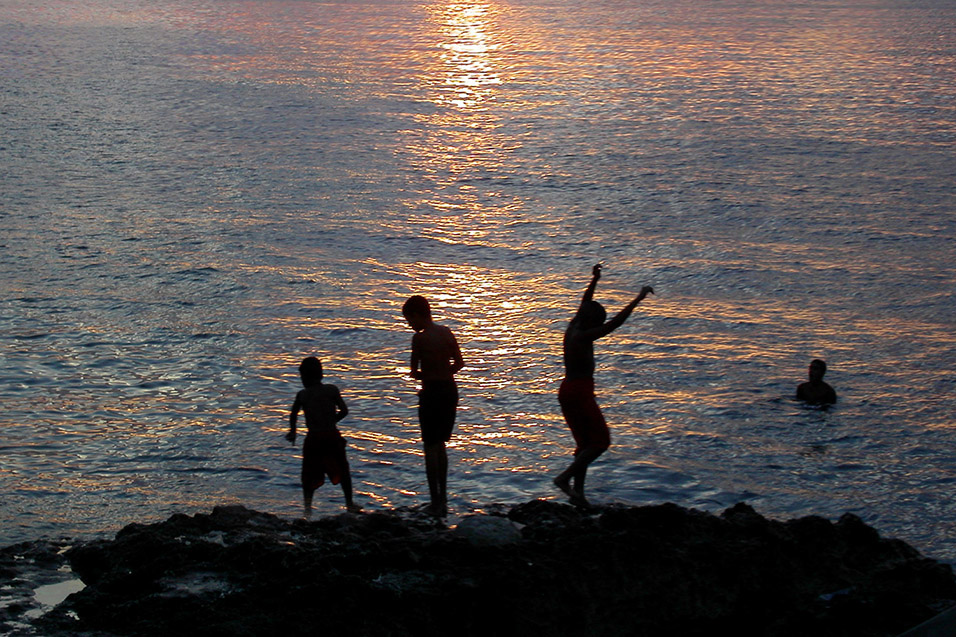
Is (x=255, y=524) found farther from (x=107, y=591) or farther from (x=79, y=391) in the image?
(x=79, y=391)

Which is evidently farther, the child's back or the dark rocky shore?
the child's back

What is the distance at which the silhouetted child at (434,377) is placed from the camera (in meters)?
9.07

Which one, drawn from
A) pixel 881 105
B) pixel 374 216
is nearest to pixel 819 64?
pixel 881 105

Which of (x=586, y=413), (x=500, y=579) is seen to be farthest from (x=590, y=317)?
(x=500, y=579)

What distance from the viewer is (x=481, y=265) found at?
54.1ft

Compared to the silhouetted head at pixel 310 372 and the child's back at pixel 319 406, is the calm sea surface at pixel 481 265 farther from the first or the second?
the silhouetted head at pixel 310 372

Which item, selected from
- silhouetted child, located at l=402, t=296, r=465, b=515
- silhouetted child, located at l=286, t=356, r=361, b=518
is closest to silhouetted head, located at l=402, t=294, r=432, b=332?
silhouetted child, located at l=402, t=296, r=465, b=515

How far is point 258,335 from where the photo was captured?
13742mm

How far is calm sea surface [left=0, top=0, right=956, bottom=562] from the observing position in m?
10.5

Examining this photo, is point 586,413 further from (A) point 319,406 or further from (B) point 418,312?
(A) point 319,406

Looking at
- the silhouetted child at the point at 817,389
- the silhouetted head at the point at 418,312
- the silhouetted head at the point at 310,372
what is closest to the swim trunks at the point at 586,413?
the silhouetted head at the point at 418,312

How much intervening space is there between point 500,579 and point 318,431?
211 cm

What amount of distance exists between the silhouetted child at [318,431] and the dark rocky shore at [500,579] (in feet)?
2.28

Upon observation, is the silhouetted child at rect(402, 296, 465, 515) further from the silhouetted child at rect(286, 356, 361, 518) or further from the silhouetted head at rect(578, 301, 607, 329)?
the silhouetted head at rect(578, 301, 607, 329)
